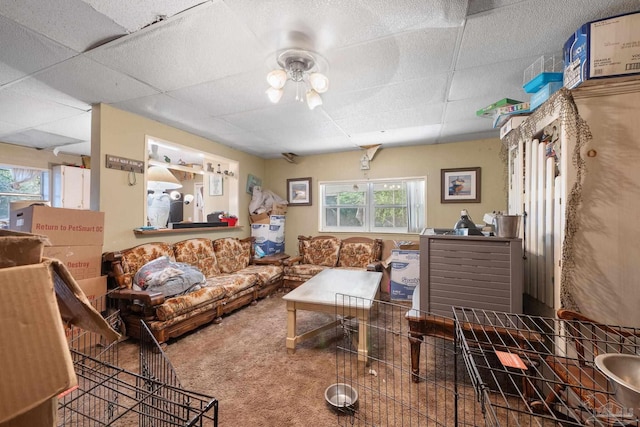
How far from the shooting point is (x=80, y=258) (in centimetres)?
232

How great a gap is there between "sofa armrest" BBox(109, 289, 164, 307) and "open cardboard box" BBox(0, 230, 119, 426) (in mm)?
1959

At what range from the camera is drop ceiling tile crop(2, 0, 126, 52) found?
4.51 feet

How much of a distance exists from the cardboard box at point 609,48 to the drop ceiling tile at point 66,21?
8.70 feet

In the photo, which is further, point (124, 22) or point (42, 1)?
point (124, 22)

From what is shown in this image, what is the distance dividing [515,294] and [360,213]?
320 centimetres

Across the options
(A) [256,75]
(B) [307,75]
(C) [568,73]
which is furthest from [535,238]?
(A) [256,75]

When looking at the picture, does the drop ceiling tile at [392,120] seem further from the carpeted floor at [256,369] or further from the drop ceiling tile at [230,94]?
the carpeted floor at [256,369]

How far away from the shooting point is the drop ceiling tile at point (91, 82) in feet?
6.51

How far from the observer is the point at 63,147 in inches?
166

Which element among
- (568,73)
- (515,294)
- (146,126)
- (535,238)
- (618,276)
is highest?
(146,126)

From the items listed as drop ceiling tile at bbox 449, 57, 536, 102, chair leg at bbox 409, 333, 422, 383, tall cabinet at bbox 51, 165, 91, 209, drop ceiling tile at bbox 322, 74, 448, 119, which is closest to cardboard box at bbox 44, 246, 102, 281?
tall cabinet at bbox 51, 165, 91, 209

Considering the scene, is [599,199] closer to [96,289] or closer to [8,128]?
[96,289]

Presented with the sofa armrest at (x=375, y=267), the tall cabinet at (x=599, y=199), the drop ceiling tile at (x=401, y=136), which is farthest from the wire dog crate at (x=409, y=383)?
the drop ceiling tile at (x=401, y=136)

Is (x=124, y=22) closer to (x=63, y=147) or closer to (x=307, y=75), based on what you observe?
(x=307, y=75)
